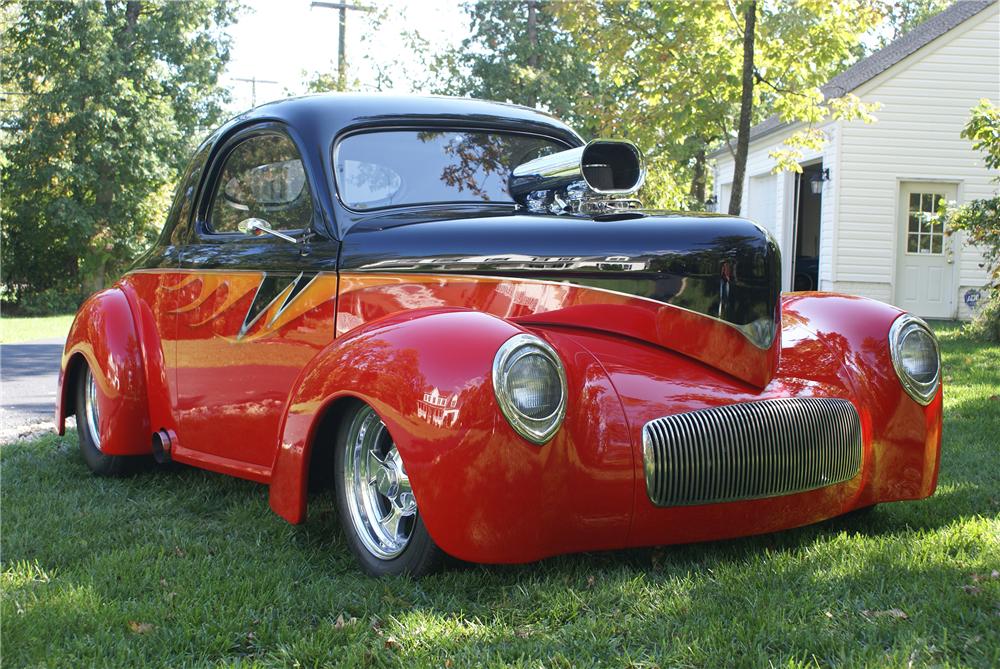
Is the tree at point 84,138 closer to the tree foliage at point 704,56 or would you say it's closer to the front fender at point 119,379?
the tree foliage at point 704,56

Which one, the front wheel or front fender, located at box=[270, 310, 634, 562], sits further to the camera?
the front wheel

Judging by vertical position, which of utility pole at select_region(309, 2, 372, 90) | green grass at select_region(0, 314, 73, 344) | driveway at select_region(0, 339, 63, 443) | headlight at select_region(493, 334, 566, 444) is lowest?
green grass at select_region(0, 314, 73, 344)

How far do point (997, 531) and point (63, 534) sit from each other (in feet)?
11.7

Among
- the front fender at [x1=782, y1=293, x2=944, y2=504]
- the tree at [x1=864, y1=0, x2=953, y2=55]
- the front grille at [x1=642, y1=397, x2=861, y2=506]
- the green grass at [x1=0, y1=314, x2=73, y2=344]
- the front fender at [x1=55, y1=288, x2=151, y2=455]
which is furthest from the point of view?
the tree at [x1=864, y1=0, x2=953, y2=55]

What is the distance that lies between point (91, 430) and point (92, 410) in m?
0.12

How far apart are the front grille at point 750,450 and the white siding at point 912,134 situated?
47.5 ft

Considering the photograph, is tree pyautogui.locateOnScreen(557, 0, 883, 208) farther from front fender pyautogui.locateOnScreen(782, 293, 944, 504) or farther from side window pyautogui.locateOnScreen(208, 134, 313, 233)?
side window pyautogui.locateOnScreen(208, 134, 313, 233)

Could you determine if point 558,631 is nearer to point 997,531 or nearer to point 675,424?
point 675,424

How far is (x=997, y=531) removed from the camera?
144 inches

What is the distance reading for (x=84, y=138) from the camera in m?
25.7

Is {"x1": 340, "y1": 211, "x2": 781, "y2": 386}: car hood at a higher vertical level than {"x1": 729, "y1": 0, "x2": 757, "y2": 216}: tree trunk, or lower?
lower

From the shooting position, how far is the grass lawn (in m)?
2.63

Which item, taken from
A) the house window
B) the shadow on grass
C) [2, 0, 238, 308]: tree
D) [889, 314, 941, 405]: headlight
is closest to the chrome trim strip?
[889, 314, 941, 405]: headlight

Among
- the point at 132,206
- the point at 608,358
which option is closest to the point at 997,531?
the point at 608,358
